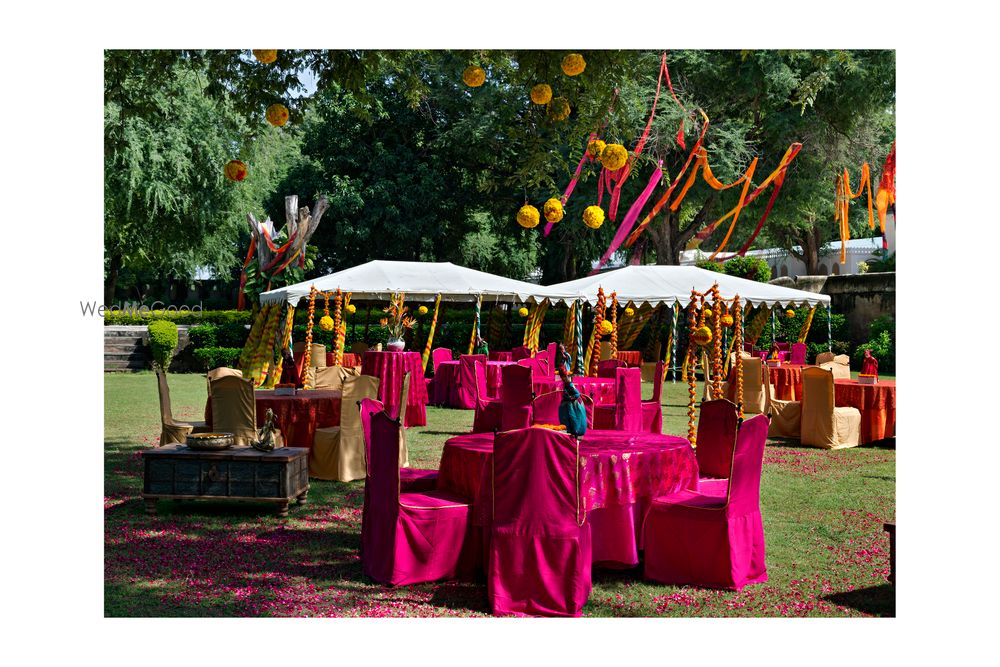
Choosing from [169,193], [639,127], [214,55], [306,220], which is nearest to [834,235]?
[639,127]

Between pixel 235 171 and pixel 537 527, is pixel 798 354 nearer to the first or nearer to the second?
pixel 235 171

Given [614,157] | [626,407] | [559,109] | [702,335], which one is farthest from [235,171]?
[702,335]

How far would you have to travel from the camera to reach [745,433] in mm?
5145

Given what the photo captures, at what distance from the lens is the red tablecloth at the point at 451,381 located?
14.6m

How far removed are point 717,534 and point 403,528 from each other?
5.91 ft

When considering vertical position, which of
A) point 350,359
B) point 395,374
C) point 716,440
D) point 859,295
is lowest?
point 716,440

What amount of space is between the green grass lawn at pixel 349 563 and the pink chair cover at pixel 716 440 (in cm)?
59

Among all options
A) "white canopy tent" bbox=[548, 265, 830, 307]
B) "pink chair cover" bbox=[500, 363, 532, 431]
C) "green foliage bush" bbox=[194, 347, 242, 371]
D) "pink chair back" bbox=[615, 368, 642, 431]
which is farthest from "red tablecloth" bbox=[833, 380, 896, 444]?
"green foliage bush" bbox=[194, 347, 242, 371]

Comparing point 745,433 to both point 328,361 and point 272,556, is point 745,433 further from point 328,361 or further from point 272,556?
point 328,361

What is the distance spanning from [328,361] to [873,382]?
8.99 metres

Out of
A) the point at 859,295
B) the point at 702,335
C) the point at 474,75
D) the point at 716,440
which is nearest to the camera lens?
the point at 474,75

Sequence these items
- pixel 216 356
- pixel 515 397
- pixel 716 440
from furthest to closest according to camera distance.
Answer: pixel 216 356
pixel 515 397
pixel 716 440

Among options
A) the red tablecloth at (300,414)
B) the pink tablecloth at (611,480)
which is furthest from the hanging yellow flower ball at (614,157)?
the red tablecloth at (300,414)

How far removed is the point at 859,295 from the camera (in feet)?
75.8
